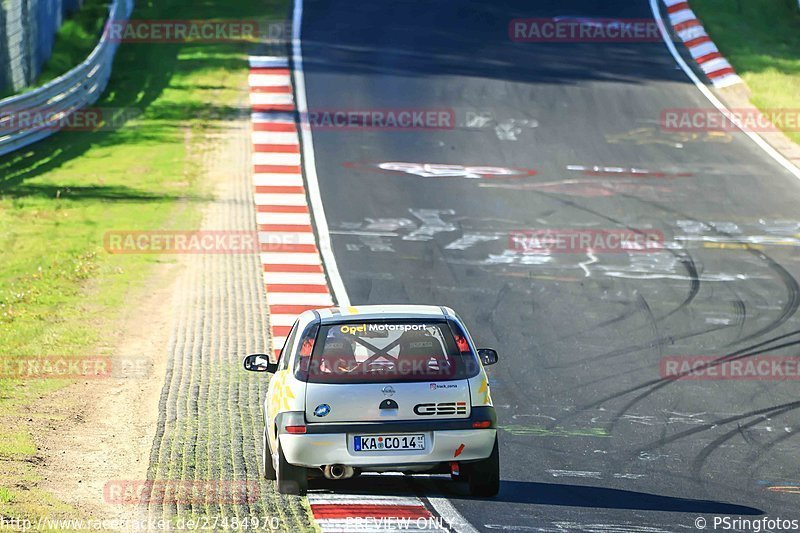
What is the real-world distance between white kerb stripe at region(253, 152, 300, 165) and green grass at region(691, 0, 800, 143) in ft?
34.2

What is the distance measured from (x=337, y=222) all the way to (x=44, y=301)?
213 inches

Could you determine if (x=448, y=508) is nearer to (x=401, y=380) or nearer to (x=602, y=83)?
(x=401, y=380)

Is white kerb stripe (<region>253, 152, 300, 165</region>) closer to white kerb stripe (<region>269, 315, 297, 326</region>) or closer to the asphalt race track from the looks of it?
the asphalt race track

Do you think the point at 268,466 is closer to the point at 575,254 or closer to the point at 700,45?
the point at 575,254

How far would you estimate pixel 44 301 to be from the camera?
17438mm

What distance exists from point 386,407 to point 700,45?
2380 centimetres

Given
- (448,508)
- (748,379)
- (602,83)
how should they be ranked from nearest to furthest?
(448,508)
(748,379)
(602,83)

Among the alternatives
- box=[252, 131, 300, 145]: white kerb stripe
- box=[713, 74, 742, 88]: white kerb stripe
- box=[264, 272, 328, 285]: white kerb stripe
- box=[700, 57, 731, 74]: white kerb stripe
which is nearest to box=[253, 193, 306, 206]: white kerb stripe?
box=[252, 131, 300, 145]: white kerb stripe

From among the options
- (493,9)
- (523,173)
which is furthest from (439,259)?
(493,9)

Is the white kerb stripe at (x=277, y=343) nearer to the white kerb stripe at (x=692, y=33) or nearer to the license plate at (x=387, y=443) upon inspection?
the license plate at (x=387, y=443)

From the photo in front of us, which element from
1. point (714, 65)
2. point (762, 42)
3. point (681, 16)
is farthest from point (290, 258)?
point (681, 16)

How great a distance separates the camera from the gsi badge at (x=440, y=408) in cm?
941

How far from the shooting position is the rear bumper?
935 cm

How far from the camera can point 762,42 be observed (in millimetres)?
31453
